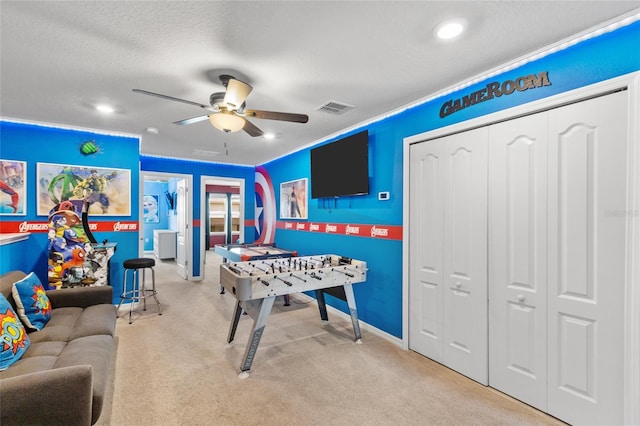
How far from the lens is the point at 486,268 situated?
8.25 ft

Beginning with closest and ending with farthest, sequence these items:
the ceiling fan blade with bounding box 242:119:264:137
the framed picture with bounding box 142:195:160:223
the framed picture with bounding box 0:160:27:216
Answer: the ceiling fan blade with bounding box 242:119:264:137 → the framed picture with bounding box 0:160:27:216 → the framed picture with bounding box 142:195:160:223

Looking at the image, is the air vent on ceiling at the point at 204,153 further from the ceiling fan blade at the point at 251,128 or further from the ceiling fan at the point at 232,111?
the ceiling fan at the point at 232,111

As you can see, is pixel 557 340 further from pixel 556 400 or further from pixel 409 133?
pixel 409 133

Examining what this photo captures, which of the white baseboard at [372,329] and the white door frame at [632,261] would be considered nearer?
the white door frame at [632,261]

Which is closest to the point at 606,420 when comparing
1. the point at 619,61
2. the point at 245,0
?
the point at 619,61

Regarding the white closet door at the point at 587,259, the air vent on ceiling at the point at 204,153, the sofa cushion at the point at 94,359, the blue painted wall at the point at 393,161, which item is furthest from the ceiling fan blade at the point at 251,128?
the air vent on ceiling at the point at 204,153

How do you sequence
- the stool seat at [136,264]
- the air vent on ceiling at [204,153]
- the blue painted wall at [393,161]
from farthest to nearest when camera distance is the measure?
the air vent on ceiling at [204,153]
the stool seat at [136,264]
the blue painted wall at [393,161]

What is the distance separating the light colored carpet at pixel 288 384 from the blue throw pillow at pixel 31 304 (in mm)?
741

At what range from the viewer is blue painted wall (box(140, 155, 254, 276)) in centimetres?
603

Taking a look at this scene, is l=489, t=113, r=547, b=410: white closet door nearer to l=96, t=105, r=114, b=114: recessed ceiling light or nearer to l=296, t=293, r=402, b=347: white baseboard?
l=296, t=293, r=402, b=347: white baseboard

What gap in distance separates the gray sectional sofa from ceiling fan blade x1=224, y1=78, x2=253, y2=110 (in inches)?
77.9

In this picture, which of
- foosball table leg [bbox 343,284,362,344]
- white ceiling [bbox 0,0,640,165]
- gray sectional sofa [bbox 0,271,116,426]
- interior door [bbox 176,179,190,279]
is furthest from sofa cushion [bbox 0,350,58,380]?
interior door [bbox 176,179,190,279]

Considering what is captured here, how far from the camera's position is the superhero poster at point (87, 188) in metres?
3.92

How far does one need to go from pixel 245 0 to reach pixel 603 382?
3.14m
